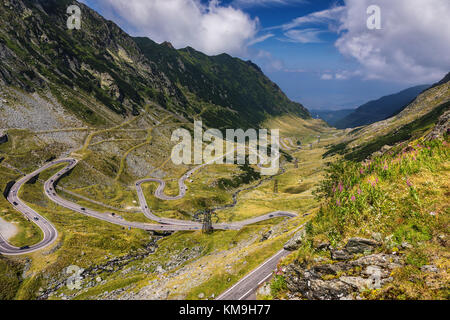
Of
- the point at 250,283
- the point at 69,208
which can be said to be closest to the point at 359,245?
the point at 250,283

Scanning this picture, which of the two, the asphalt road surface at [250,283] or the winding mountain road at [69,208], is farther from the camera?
the winding mountain road at [69,208]

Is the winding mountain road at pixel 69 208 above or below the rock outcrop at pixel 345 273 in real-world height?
below

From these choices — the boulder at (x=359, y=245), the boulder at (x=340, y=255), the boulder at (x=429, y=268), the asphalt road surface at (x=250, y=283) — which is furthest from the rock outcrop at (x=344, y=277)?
the asphalt road surface at (x=250, y=283)

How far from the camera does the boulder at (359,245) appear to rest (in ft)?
74.3

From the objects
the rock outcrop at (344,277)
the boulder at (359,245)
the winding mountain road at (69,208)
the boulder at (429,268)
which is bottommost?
the winding mountain road at (69,208)

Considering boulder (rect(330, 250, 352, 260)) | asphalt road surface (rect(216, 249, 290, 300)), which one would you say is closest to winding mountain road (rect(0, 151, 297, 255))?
asphalt road surface (rect(216, 249, 290, 300))

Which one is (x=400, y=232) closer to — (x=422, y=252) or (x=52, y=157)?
(x=422, y=252)

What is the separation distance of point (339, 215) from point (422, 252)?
9.06 metres

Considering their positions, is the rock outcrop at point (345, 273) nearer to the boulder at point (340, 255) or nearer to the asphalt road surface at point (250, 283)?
the boulder at point (340, 255)

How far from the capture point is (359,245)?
23.3 meters

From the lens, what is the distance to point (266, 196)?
183125 millimetres

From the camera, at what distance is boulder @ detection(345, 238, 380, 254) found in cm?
2265

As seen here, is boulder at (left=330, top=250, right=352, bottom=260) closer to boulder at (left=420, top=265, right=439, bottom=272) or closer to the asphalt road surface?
boulder at (left=420, top=265, right=439, bottom=272)
